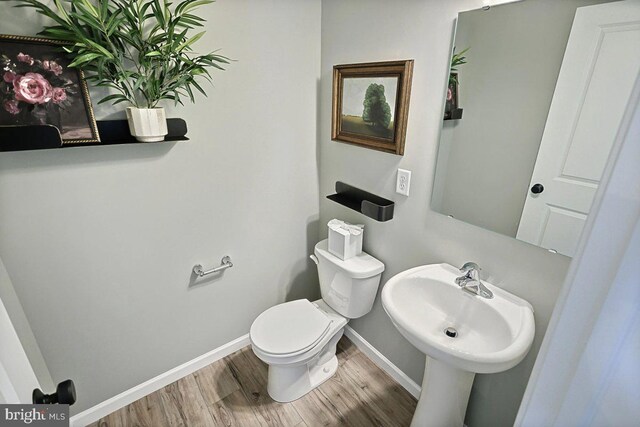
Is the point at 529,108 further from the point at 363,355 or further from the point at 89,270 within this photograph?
the point at 89,270

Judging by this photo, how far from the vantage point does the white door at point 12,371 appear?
20.2 inches

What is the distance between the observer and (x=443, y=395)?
1268 millimetres

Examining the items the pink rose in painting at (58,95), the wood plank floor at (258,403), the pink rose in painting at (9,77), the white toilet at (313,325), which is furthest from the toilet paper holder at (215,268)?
the pink rose in painting at (9,77)

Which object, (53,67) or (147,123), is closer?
(53,67)

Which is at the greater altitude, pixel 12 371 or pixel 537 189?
pixel 537 189

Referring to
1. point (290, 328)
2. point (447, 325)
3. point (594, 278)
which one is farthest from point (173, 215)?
point (594, 278)

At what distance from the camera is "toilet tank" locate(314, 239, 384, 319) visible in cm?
164

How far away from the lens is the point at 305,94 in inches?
68.6

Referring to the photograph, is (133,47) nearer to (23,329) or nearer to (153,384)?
(23,329)

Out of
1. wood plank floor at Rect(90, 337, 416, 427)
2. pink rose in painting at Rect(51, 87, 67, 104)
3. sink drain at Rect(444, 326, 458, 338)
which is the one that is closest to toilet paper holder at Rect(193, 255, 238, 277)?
wood plank floor at Rect(90, 337, 416, 427)

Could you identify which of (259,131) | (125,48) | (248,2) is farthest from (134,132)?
(248,2)

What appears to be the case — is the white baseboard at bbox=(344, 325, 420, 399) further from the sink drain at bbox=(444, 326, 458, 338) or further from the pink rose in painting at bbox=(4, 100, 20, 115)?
the pink rose in painting at bbox=(4, 100, 20, 115)

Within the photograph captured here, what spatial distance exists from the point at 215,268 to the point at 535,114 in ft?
5.18

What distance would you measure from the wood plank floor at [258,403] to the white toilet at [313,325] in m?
0.08
